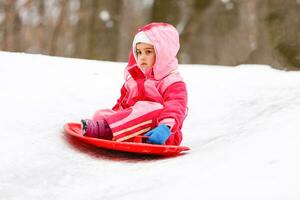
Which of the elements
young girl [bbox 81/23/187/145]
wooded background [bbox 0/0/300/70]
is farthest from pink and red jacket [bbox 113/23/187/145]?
wooded background [bbox 0/0/300/70]

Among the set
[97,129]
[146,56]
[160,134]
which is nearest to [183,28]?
[146,56]

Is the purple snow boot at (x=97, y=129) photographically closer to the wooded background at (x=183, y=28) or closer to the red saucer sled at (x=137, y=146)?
the red saucer sled at (x=137, y=146)

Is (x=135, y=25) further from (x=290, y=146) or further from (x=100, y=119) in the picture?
(x=290, y=146)

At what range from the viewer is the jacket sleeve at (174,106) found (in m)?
2.40

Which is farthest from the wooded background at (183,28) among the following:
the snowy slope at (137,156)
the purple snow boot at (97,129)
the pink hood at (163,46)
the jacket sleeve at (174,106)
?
the purple snow boot at (97,129)

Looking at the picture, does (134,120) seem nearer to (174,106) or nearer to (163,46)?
(174,106)

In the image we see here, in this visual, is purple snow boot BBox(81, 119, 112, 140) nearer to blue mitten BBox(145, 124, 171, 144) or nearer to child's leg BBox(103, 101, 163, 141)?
child's leg BBox(103, 101, 163, 141)

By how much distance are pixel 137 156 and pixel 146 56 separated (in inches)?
18.4

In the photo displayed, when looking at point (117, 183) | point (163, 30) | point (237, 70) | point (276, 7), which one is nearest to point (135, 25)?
point (276, 7)

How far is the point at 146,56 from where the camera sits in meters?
2.61

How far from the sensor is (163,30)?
260 cm

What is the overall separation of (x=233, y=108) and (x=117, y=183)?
149 cm

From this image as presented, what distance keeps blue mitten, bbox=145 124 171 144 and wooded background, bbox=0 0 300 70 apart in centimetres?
607

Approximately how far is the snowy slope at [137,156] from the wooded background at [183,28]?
4.85m
